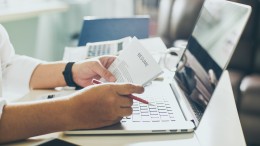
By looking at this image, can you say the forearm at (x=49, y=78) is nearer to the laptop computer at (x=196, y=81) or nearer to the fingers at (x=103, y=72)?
the fingers at (x=103, y=72)

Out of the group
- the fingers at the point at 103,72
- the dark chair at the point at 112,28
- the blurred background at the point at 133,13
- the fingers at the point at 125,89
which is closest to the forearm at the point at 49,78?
the fingers at the point at 103,72

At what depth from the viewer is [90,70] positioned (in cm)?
105

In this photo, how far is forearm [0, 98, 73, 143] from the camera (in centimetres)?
72

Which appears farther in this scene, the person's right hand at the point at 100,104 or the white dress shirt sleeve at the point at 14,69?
the white dress shirt sleeve at the point at 14,69

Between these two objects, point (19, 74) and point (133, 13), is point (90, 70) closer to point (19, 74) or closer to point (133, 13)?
point (19, 74)

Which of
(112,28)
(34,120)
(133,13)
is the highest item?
(34,120)

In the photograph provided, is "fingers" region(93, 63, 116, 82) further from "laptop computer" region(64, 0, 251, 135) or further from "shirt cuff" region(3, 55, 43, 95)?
"shirt cuff" region(3, 55, 43, 95)

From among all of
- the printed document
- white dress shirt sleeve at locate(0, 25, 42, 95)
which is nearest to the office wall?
white dress shirt sleeve at locate(0, 25, 42, 95)

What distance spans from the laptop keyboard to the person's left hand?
0.56ft

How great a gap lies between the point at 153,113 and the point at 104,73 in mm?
225

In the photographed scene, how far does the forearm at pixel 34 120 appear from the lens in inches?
28.5

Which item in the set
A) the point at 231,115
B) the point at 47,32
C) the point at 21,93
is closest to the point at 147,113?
the point at 231,115

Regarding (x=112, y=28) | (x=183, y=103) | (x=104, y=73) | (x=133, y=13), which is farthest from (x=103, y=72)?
(x=133, y=13)

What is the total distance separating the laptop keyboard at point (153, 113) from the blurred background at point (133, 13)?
4.03 ft
